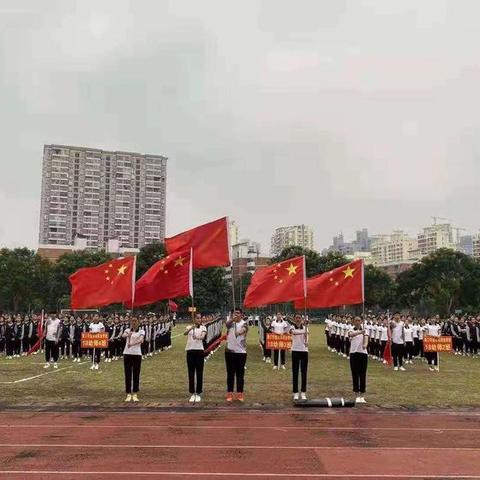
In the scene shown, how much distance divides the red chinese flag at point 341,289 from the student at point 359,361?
241 cm

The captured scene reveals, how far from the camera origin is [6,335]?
74.7ft

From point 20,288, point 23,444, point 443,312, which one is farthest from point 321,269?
point 23,444

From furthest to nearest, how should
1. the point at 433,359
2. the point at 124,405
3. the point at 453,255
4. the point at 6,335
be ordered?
the point at 453,255 → the point at 6,335 → the point at 433,359 → the point at 124,405

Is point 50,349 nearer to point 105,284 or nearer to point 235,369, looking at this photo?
point 105,284

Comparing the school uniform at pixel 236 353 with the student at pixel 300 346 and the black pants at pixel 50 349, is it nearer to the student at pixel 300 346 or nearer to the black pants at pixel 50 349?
the student at pixel 300 346

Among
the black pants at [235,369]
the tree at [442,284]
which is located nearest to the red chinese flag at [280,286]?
the black pants at [235,369]

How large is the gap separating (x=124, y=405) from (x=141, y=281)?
289 cm

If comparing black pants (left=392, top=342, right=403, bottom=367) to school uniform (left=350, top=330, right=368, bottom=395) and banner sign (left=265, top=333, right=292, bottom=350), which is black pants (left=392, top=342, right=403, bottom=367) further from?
school uniform (left=350, top=330, right=368, bottom=395)

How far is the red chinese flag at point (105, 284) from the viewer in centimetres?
1258

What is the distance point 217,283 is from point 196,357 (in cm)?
5869

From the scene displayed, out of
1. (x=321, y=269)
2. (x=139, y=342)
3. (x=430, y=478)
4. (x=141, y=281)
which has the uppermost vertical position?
(x=321, y=269)

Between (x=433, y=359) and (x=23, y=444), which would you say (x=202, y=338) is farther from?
(x=433, y=359)

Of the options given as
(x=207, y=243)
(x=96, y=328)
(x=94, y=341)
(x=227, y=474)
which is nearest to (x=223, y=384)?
(x=207, y=243)

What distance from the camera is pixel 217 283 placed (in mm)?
70000
